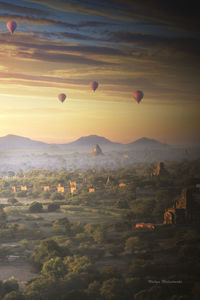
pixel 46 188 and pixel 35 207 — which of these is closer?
pixel 35 207

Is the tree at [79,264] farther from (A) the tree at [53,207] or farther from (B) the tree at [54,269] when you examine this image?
(A) the tree at [53,207]

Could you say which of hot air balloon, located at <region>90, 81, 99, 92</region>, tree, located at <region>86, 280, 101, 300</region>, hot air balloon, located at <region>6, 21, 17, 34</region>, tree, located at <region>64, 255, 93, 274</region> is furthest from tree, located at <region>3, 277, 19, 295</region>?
hot air balloon, located at <region>6, 21, 17, 34</region>

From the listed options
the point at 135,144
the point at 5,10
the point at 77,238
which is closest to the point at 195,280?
the point at 77,238

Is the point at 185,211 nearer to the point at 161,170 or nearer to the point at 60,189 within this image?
the point at 161,170

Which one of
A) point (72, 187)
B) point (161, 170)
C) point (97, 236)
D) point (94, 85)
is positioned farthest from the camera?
point (72, 187)

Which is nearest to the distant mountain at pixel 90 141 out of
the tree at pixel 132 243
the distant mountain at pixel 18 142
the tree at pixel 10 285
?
the distant mountain at pixel 18 142

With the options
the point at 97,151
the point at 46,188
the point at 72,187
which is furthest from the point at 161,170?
the point at 46,188

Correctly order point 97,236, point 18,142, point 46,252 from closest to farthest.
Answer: point 46,252, point 97,236, point 18,142

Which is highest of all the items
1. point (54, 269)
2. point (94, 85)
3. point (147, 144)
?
point (94, 85)
